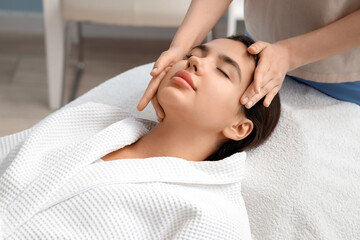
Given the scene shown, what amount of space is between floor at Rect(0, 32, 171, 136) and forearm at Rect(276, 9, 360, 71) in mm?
1530

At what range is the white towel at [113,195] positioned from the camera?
101 cm

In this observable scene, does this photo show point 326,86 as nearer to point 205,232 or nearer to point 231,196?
point 231,196

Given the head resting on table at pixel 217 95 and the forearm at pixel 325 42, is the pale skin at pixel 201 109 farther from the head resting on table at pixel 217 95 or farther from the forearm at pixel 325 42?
the forearm at pixel 325 42

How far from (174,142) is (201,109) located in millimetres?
109

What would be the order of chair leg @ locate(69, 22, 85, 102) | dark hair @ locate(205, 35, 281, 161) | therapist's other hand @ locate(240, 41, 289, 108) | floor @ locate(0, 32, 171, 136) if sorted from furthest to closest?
chair leg @ locate(69, 22, 85, 102), floor @ locate(0, 32, 171, 136), dark hair @ locate(205, 35, 281, 161), therapist's other hand @ locate(240, 41, 289, 108)

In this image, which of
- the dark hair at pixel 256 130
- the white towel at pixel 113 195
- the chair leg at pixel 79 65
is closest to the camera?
the white towel at pixel 113 195

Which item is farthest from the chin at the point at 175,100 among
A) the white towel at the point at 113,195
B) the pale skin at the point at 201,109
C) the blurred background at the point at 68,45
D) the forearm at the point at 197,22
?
the blurred background at the point at 68,45

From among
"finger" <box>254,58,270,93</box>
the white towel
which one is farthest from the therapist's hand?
"finger" <box>254,58,270,93</box>

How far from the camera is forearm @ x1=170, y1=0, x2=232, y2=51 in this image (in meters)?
1.33

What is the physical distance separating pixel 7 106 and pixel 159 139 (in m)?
1.54

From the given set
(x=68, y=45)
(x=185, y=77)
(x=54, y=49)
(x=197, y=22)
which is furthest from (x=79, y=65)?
(x=185, y=77)

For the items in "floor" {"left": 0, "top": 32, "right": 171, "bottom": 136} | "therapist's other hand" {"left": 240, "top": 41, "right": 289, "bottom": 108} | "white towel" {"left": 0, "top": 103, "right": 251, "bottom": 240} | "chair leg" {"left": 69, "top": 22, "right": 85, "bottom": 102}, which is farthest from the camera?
"chair leg" {"left": 69, "top": 22, "right": 85, "bottom": 102}

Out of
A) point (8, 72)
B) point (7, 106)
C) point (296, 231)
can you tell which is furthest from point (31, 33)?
point (296, 231)

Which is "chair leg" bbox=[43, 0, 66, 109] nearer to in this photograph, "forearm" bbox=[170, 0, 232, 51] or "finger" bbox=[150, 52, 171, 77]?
"forearm" bbox=[170, 0, 232, 51]
